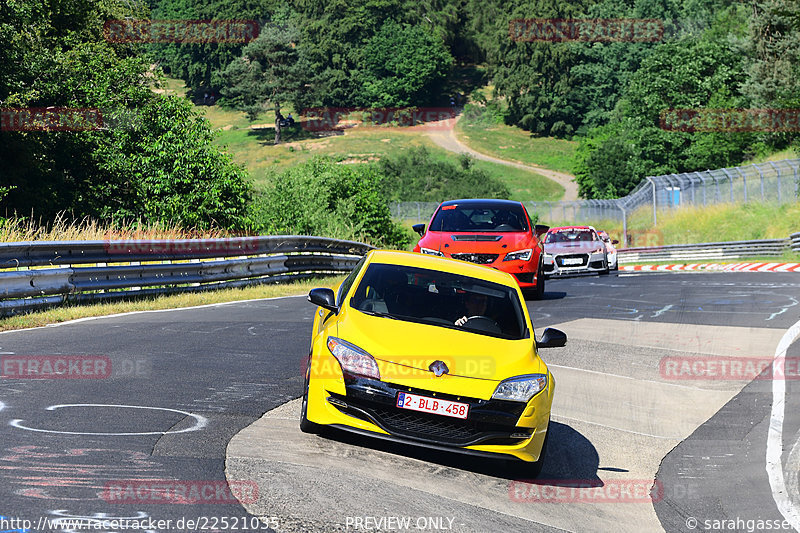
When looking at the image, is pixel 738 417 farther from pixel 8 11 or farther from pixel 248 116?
pixel 248 116

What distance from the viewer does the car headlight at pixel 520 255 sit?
17.3 m

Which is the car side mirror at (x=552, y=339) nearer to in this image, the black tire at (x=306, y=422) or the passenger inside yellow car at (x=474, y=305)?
the passenger inside yellow car at (x=474, y=305)

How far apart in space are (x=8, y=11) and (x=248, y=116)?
101 metres

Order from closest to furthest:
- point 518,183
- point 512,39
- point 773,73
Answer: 1. point 773,73
2. point 518,183
3. point 512,39

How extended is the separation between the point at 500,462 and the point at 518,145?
112764 millimetres

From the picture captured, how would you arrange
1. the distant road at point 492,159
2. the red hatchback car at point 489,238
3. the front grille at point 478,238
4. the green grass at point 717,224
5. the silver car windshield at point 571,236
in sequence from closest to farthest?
1. the red hatchback car at point 489,238
2. the front grille at point 478,238
3. the silver car windshield at point 571,236
4. the green grass at point 717,224
5. the distant road at point 492,159

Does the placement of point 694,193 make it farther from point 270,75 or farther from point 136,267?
point 270,75

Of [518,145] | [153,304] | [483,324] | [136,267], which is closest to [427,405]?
[483,324]

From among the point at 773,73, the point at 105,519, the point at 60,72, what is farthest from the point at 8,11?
the point at 773,73

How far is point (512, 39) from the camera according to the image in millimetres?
123812

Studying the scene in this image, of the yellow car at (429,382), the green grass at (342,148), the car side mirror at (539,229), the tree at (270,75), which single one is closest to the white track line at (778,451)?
the yellow car at (429,382)

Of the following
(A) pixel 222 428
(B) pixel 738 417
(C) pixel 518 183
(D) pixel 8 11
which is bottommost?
(C) pixel 518 183

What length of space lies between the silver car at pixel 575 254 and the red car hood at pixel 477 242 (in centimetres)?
931

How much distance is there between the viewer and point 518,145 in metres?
118
